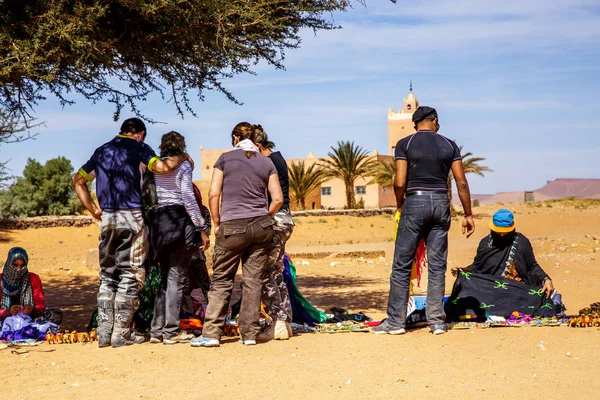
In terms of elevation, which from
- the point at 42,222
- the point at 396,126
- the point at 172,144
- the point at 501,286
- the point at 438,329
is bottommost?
the point at 438,329

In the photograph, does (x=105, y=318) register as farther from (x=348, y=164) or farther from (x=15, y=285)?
(x=348, y=164)

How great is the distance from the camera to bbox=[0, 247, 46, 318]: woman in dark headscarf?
8062 mm

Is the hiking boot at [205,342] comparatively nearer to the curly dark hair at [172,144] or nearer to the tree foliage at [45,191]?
the curly dark hair at [172,144]

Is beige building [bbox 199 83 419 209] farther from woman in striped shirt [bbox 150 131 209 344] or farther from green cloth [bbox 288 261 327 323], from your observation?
woman in striped shirt [bbox 150 131 209 344]

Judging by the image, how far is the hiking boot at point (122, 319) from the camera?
23.5 ft

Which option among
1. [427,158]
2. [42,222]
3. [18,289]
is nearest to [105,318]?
[18,289]

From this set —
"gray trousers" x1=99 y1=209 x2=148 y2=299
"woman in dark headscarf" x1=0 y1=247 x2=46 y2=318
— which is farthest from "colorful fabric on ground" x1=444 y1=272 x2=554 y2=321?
"woman in dark headscarf" x1=0 y1=247 x2=46 y2=318

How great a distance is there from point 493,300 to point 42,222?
25.5 m

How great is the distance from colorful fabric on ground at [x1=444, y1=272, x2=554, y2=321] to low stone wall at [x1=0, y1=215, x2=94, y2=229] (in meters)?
24.9

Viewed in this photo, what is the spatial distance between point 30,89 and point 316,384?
6.16 metres

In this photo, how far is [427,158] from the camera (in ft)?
23.4

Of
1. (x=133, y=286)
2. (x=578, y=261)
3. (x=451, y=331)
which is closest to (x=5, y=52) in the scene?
(x=133, y=286)

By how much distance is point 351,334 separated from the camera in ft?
24.3

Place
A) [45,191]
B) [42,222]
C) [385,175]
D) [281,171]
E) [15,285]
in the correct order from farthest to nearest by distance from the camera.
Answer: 1. [385,175]
2. [45,191]
3. [42,222]
4. [15,285]
5. [281,171]
